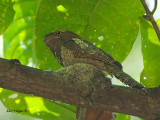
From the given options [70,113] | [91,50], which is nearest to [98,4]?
[91,50]

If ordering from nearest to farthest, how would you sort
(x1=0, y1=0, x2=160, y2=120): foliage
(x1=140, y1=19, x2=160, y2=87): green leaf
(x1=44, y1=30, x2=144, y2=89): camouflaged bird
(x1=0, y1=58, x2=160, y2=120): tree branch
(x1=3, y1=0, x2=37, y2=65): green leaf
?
(x1=0, y1=58, x2=160, y2=120): tree branch < (x1=140, y1=19, x2=160, y2=87): green leaf < (x1=44, y1=30, x2=144, y2=89): camouflaged bird < (x1=0, y1=0, x2=160, y2=120): foliage < (x1=3, y1=0, x2=37, y2=65): green leaf

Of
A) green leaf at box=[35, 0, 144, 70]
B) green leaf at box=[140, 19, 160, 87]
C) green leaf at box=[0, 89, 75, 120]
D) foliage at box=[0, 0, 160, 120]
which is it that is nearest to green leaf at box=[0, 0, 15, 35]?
foliage at box=[0, 0, 160, 120]

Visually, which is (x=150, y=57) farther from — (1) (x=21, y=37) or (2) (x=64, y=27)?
(1) (x=21, y=37)

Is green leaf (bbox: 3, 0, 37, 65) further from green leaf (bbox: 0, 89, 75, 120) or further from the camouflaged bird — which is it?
green leaf (bbox: 0, 89, 75, 120)

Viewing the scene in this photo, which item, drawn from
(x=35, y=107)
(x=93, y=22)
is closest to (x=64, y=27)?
(x=93, y=22)

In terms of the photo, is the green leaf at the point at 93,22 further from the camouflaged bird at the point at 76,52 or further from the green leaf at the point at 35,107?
the green leaf at the point at 35,107

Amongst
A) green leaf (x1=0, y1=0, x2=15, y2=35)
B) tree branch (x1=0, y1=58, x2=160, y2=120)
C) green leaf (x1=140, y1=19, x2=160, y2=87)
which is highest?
green leaf (x1=0, y1=0, x2=15, y2=35)

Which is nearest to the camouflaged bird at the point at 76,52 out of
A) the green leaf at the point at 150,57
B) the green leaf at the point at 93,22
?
the green leaf at the point at 93,22
